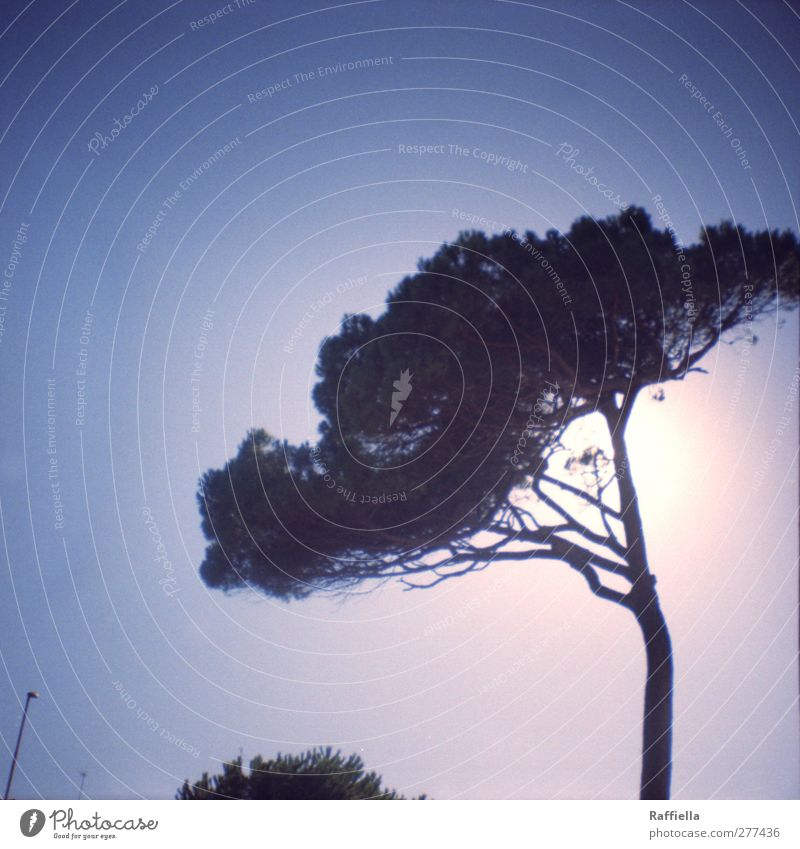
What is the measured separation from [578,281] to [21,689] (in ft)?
5.72

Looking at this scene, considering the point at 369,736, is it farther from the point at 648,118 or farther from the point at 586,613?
the point at 648,118

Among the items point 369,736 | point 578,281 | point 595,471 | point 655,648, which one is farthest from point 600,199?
point 369,736

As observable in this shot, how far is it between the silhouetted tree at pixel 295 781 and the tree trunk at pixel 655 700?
0.62 meters

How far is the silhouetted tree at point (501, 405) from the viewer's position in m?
1.97

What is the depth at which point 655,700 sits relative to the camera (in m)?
1.90

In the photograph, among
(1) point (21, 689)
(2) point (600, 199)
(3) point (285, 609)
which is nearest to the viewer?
(1) point (21, 689)

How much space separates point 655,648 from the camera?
192cm

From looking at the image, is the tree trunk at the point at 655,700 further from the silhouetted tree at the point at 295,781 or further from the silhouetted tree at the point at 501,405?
the silhouetted tree at the point at 295,781

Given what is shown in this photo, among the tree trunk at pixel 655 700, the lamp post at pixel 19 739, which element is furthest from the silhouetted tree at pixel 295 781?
the tree trunk at pixel 655 700

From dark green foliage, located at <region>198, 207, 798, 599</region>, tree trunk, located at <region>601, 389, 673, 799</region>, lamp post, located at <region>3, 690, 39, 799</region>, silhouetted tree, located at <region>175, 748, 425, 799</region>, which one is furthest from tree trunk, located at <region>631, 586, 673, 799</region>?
lamp post, located at <region>3, 690, 39, 799</region>

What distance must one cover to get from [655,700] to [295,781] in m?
0.91

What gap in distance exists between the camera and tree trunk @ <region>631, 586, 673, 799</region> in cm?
184

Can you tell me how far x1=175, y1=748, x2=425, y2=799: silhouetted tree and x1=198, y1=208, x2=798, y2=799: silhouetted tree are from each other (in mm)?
415
